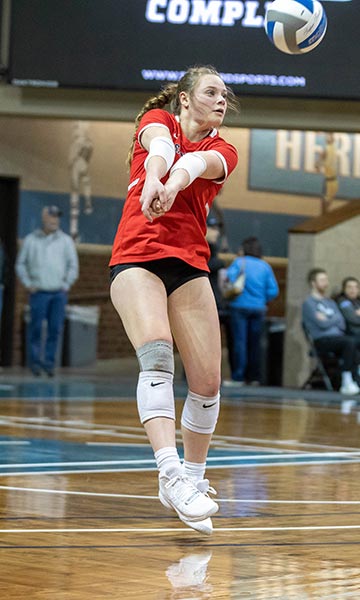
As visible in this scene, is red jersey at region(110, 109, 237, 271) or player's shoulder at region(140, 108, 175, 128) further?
player's shoulder at region(140, 108, 175, 128)

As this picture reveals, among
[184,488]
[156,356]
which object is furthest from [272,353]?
[184,488]

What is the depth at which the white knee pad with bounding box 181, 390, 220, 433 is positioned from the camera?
17.0ft

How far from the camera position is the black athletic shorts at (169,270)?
497 cm

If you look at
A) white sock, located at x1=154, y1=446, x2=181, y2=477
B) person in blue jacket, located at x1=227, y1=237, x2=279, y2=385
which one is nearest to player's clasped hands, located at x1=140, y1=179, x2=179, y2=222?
white sock, located at x1=154, y1=446, x2=181, y2=477

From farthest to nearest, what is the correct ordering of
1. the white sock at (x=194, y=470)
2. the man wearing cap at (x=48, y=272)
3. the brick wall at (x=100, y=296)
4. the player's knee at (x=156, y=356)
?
1. the brick wall at (x=100, y=296)
2. the man wearing cap at (x=48, y=272)
3. the white sock at (x=194, y=470)
4. the player's knee at (x=156, y=356)

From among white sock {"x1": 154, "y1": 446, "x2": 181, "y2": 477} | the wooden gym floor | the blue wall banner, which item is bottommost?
the wooden gym floor

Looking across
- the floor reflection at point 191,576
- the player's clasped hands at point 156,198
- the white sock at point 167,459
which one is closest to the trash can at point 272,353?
the white sock at point 167,459

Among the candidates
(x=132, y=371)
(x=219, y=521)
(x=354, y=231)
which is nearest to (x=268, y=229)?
(x=132, y=371)

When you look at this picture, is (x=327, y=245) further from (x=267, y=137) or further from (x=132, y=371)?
(x=267, y=137)

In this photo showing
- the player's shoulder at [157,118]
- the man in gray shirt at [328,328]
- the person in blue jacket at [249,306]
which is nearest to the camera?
the player's shoulder at [157,118]

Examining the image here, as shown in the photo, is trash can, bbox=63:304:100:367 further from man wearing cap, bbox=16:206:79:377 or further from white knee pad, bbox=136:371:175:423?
white knee pad, bbox=136:371:175:423

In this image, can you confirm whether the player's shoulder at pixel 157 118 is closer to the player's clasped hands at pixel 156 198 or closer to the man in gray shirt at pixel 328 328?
the player's clasped hands at pixel 156 198

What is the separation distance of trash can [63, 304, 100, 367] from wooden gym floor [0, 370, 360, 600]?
8.58m

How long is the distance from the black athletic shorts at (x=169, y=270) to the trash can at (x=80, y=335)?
45.4ft
